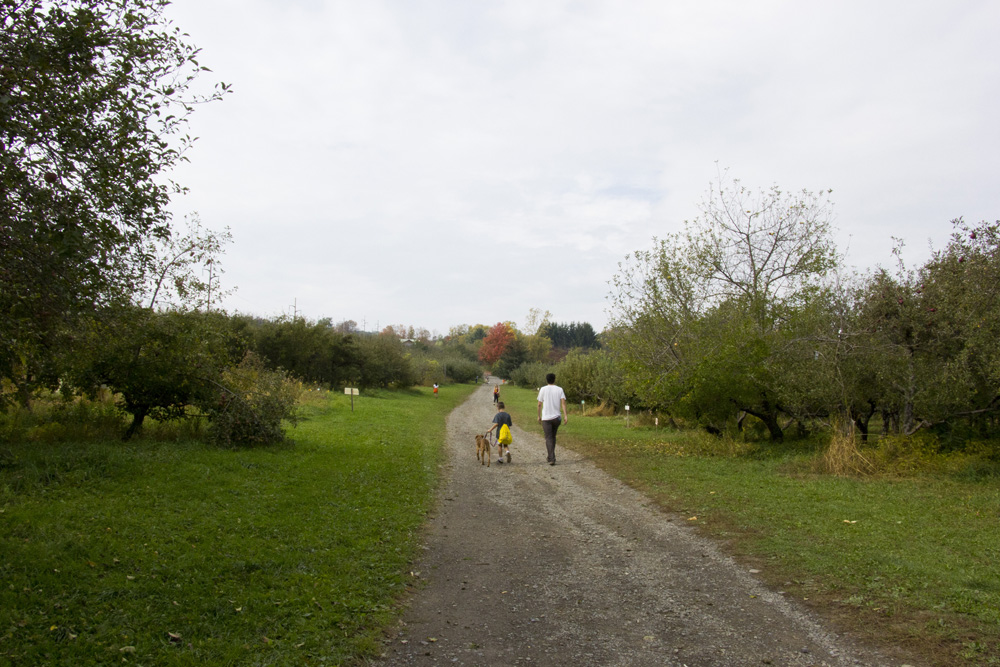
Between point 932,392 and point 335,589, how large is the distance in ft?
37.7

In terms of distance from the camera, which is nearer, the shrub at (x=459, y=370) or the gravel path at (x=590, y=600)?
the gravel path at (x=590, y=600)

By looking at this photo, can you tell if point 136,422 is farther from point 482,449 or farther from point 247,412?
point 482,449

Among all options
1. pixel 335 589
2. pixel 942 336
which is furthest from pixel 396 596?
pixel 942 336

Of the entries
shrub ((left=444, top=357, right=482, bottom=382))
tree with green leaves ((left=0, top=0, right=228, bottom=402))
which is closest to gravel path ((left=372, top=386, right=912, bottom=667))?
tree with green leaves ((left=0, top=0, right=228, bottom=402))

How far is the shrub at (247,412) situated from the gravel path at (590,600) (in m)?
5.86

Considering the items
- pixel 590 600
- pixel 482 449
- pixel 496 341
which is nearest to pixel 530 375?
pixel 496 341

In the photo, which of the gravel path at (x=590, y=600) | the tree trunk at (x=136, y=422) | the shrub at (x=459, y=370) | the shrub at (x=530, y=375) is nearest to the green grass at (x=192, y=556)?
the gravel path at (x=590, y=600)

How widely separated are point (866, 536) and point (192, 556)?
24.3ft

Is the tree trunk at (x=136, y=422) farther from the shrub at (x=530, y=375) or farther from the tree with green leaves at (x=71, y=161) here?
the shrub at (x=530, y=375)

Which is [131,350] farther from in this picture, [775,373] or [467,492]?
[775,373]

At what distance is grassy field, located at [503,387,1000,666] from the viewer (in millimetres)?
4938

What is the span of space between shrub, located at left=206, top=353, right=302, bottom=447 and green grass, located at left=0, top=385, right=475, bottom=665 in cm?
163

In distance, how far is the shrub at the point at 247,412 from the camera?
43.5ft

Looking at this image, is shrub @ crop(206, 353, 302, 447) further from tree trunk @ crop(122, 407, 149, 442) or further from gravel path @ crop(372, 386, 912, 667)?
gravel path @ crop(372, 386, 912, 667)
